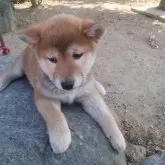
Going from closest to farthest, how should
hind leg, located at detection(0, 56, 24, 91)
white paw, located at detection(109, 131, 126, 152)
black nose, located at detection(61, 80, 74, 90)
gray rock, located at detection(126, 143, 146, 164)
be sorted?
black nose, located at detection(61, 80, 74, 90) → white paw, located at detection(109, 131, 126, 152) → gray rock, located at detection(126, 143, 146, 164) → hind leg, located at detection(0, 56, 24, 91)

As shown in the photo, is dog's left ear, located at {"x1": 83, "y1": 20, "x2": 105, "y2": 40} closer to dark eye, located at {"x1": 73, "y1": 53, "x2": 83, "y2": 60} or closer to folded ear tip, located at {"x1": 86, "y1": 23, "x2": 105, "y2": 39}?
folded ear tip, located at {"x1": 86, "y1": 23, "x2": 105, "y2": 39}

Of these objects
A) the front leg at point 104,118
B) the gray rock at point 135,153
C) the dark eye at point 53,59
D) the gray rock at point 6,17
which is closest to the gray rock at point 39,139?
the front leg at point 104,118

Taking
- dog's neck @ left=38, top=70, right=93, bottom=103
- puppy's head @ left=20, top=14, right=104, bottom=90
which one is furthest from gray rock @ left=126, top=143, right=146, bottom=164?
puppy's head @ left=20, top=14, right=104, bottom=90

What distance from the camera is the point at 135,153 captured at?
379cm

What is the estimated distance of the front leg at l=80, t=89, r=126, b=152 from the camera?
3.36 meters

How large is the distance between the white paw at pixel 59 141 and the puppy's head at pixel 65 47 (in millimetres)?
393

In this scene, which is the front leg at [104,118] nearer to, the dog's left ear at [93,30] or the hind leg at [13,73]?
the dog's left ear at [93,30]

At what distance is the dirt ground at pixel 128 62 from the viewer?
4379mm

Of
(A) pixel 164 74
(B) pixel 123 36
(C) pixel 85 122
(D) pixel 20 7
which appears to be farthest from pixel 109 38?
(C) pixel 85 122

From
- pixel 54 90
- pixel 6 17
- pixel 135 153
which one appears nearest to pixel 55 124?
pixel 54 90

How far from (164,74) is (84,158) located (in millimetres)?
2487

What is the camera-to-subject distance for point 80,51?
309cm

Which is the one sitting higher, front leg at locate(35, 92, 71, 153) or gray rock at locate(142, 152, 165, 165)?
front leg at locate(35, 92, 71, 153)

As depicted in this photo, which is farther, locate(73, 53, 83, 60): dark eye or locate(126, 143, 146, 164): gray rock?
locate(126, 143, 146, 164): gray rock
